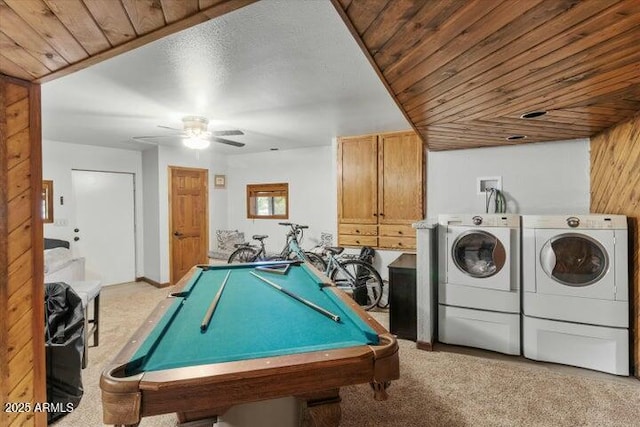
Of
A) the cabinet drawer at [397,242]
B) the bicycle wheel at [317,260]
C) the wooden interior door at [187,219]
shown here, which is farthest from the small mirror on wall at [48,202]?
the cabinet drawer at [397,242]

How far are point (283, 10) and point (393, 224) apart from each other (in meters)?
3.04

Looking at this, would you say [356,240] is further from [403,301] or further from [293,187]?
[293,187]

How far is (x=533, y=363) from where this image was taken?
2727 mm

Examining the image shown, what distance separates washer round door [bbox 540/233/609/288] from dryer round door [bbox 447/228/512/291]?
311 millimetres

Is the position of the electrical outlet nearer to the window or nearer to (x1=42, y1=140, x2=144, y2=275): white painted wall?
the window

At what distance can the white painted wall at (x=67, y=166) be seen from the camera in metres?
4.40

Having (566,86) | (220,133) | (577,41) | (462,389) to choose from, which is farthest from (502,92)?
(220,133)

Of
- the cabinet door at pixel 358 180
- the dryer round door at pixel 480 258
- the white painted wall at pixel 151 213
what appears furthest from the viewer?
the white painted wall at pixel 151 213

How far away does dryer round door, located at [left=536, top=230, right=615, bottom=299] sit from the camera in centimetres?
250

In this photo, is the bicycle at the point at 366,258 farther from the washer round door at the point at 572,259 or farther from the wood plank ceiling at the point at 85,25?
the wood plank ceiling at the point at 85,25

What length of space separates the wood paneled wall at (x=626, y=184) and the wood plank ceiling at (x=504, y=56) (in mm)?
244

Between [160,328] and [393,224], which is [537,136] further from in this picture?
[160,328]

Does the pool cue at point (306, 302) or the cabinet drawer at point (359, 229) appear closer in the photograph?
the pool cue at point (306, 302)

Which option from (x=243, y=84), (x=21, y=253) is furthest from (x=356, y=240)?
(x=21, y=253)
